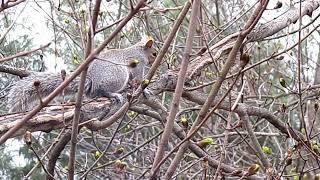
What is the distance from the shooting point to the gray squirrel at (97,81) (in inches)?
101

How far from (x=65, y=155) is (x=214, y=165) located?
13.7 ft

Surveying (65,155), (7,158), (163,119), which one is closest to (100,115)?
(163,119)

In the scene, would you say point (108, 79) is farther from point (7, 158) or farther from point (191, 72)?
point (7, 158)

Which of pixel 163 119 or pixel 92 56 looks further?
pixel 163 119

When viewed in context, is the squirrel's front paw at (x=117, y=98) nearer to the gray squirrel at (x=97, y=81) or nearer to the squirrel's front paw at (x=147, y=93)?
the gray squirrel at (x=97, y=81)

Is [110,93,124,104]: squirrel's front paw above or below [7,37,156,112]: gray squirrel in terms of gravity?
below

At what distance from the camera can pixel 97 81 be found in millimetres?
3264

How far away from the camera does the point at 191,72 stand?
277cm

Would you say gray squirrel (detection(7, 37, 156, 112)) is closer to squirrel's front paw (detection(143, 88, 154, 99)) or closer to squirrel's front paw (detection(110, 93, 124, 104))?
squirrel's front paw (detection(110, 93, 124, 104))

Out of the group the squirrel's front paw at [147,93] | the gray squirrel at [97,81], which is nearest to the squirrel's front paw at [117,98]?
the gray squirrel at [97,81]

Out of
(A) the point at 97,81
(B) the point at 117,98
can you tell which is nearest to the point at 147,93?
(B) the point at 117,98

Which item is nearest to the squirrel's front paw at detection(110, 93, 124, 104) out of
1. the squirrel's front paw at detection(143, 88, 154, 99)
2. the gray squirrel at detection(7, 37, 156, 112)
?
the gray squirrel at detection(7, 37, 156, 112)

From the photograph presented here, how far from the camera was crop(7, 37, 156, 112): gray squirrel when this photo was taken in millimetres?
2562

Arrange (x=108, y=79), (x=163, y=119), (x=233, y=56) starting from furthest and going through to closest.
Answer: (x=108, y=79) → (x=163, y=119) → (x=233, y=56)
